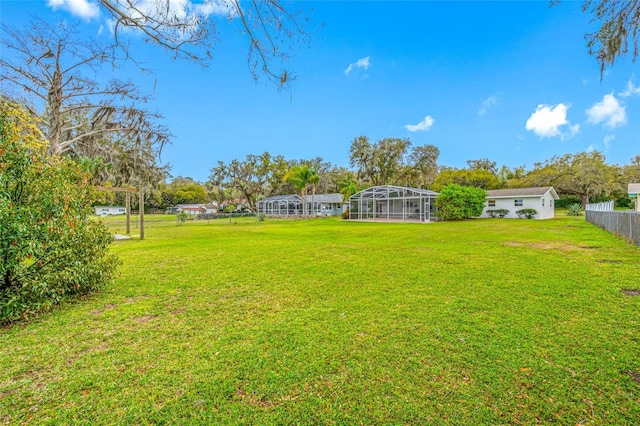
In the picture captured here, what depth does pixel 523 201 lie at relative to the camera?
2278 centimetres

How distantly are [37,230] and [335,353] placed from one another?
3.71m

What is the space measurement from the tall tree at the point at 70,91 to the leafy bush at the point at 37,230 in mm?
4126

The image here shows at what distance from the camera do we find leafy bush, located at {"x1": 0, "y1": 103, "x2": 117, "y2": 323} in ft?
10.2

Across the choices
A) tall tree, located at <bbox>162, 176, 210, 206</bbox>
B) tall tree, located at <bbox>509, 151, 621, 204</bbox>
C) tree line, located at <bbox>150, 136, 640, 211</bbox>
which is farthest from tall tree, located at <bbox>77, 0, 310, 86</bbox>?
tall tree, located at <bbox>162, 176, 210, 206</bbox>

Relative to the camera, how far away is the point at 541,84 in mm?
14977

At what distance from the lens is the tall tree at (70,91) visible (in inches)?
290

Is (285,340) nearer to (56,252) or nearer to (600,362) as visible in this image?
(600,362)

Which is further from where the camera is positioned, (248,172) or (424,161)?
(248,172)

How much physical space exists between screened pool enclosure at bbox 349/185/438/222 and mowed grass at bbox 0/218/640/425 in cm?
1732

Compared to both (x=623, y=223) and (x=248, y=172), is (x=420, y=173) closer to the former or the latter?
(x=248, y=172)

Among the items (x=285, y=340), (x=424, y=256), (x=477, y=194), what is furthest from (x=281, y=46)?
(x=477, y=194)

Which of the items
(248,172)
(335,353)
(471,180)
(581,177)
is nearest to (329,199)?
(248,172)

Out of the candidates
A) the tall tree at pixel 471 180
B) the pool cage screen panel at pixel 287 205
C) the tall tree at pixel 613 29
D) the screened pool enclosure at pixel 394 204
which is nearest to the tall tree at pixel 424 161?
the tall tree at pixel 471 180

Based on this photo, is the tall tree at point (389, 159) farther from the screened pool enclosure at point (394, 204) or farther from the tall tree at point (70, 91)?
the tall tree at point (70, 91)
